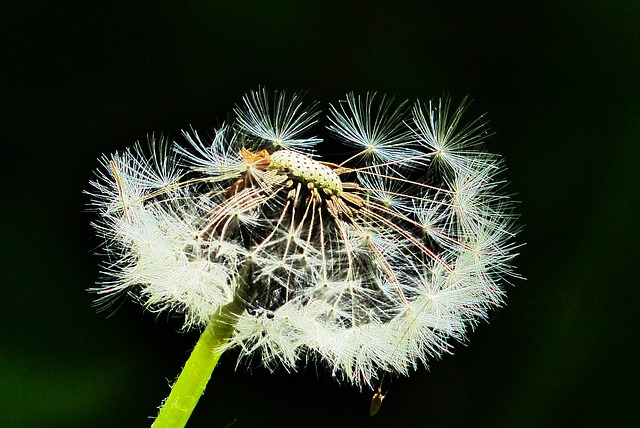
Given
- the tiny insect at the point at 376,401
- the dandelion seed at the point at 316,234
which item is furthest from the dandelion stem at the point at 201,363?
the tiny insect at the point at 376,401

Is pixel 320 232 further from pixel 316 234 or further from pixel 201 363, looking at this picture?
pixel 201 363

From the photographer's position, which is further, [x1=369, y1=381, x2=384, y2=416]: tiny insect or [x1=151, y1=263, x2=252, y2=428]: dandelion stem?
[x1=369, y1=381, x2=384, y2=416]: tiny insect

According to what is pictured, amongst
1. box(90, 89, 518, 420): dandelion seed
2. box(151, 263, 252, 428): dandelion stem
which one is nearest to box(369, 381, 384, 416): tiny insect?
box(90, 89, 518, 420): dandelion seed

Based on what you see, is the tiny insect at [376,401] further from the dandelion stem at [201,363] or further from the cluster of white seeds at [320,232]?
the dandelion stem at [201,363]

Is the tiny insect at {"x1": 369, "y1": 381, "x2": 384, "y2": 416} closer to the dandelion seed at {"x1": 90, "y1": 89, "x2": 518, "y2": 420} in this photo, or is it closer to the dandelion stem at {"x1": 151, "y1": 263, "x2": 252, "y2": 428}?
the dandelion seed at {"x1": 90, "y1": 89, "x2": 518, "y2": 420}

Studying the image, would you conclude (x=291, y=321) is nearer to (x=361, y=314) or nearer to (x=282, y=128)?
(x=361, y=314)

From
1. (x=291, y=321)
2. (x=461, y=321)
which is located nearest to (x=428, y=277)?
(x=461, y=321)

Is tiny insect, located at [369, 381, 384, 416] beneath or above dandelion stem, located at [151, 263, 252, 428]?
above
